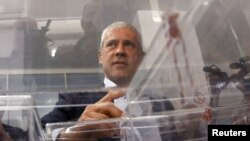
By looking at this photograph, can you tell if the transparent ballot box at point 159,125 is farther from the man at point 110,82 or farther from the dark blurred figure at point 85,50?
the dark blurred figure at point 85,50

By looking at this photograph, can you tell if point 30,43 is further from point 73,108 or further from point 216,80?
point 216,80

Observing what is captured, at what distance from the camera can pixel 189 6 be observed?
89cm

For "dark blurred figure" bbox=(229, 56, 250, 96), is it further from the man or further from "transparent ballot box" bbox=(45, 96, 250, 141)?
the man

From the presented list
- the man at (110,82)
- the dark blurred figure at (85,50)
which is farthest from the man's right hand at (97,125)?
the dark blurred figure at (85,50)

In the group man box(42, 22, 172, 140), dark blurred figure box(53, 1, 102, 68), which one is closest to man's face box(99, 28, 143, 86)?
man box(42, 22, 172, 140)

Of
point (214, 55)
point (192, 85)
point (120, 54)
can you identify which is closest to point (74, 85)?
point (120, 54)

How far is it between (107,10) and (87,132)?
515mm

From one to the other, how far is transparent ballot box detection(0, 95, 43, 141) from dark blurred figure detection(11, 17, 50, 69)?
0.29m

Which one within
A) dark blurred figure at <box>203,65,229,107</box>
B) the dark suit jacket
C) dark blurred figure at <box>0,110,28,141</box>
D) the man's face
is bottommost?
dark blurred figure at <box>0,110,28,141</box>

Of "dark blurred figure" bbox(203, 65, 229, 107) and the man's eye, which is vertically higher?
the man's eye

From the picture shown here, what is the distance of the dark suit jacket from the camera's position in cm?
52

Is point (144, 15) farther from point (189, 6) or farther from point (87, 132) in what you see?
point (87, 132)

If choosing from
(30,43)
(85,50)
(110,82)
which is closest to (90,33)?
(85,50)

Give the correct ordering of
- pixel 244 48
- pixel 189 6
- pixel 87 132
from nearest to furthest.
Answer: pixel 87 132, pixel 244 48, pixel 189 6
